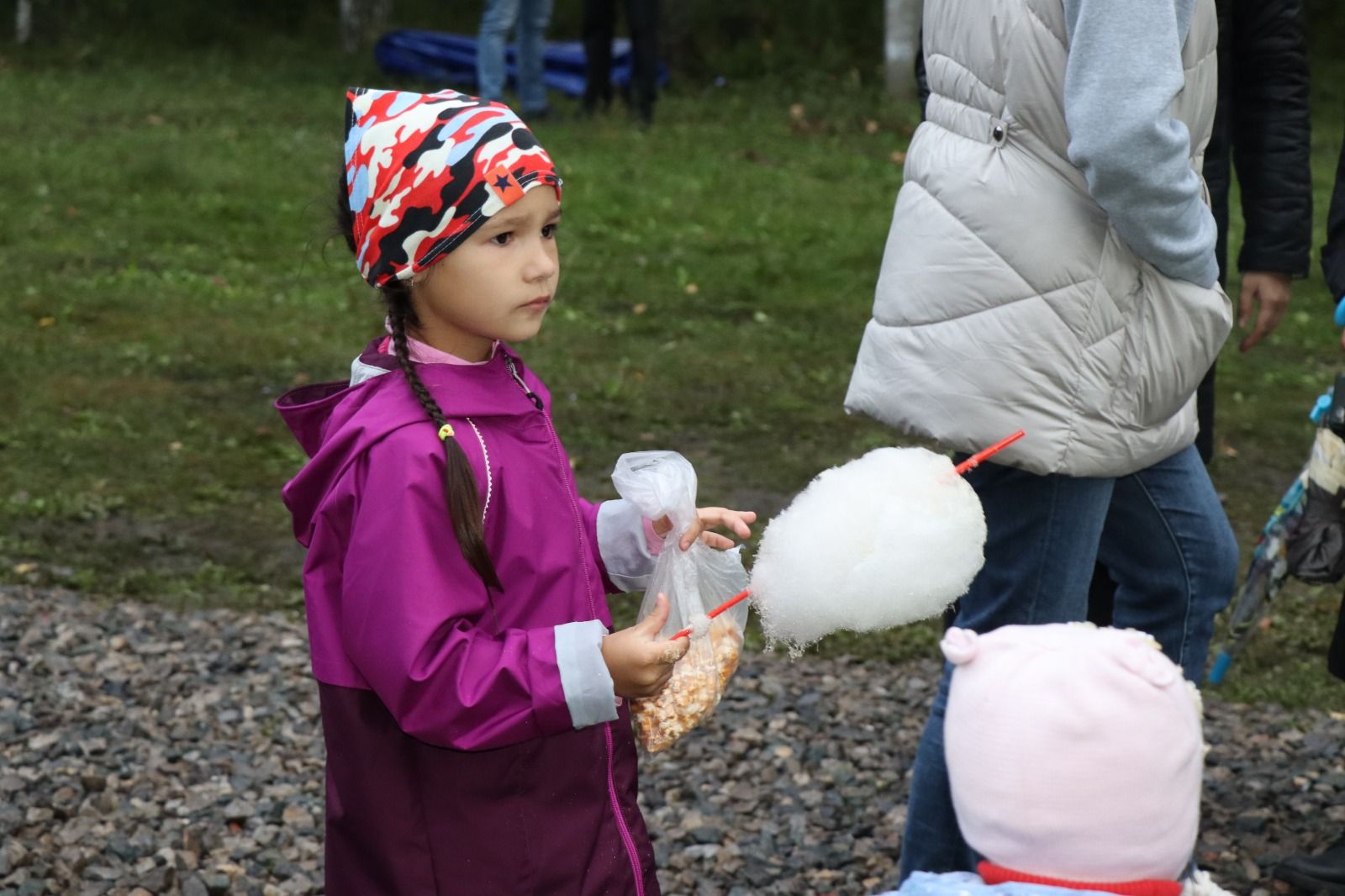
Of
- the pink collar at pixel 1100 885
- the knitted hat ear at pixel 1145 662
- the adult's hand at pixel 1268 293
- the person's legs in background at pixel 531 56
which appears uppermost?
the knitted hat ear at pixel 1145 662

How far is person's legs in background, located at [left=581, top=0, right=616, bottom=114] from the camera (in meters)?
13.2

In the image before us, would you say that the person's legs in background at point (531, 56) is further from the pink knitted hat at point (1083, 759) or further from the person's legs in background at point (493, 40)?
the pink knitted hat at point (1083, 759)

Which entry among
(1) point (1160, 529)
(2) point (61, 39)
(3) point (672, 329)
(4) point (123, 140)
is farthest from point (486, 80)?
(1) point (1160, 529)

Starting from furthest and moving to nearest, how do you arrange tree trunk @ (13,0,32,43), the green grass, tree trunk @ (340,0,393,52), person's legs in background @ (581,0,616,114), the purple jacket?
tree trunk @ (340,0,393,52) < tree trunk @ (13,0,32,43) < person's legs in background @ (581,0,616,114) < the green grass < the purple jacket

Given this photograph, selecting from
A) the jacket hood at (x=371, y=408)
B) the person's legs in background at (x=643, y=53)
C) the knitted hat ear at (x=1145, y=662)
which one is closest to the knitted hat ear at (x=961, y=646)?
the knitted hat ear at (x=1145, y=662)

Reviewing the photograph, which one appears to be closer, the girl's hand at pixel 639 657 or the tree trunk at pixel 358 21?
the girl's hand at pixel 639 657

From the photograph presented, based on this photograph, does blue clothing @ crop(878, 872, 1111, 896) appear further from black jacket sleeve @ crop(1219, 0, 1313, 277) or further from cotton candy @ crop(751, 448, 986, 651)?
black jacket sleeve @ crop(1219, 0, 1313, 277)

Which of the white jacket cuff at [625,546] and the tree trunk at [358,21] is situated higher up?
the white jacket cuff at [625,546]

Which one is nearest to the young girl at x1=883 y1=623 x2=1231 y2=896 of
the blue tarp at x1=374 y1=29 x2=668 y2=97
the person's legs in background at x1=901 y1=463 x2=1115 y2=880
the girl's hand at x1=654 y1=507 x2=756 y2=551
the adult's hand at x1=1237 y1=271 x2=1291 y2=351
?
the girl's hand at x1=654 y1=507 x2=756 y2=551

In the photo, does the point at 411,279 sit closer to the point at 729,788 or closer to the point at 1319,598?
the point at 729,788

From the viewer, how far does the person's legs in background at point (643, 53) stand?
1295 cm

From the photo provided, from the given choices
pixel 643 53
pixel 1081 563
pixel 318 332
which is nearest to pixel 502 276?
pixel 1081 563

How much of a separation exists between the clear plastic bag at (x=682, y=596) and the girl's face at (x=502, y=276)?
0.28 metres

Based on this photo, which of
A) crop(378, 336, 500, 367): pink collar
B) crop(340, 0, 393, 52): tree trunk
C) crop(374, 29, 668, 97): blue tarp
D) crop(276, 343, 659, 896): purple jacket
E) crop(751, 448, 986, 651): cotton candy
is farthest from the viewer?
crop(340, 0, 393, 52): tree trunk
